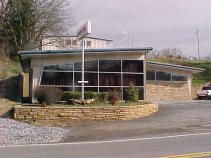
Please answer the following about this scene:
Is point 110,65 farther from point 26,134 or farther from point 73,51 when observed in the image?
point 26,134

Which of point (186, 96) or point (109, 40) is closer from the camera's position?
point (186, 96)

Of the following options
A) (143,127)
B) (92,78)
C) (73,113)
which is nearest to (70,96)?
(73,113)

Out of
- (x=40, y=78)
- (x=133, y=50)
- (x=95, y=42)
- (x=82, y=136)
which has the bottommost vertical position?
(x=82, y=136)

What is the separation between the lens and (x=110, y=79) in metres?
29.2

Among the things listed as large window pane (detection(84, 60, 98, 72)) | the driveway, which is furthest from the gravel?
large window pane (detection(84, 60, 98, 72))

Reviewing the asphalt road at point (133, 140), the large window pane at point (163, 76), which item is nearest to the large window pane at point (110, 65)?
the asphalt road at point (133, 140)

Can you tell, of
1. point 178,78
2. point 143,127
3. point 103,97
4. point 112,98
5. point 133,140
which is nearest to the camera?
point 133,140

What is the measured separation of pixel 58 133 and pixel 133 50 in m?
14.0

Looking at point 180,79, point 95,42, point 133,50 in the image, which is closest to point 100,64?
point 133,50

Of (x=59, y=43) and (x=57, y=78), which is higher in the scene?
(x=59, y=43)

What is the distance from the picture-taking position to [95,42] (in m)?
54.6

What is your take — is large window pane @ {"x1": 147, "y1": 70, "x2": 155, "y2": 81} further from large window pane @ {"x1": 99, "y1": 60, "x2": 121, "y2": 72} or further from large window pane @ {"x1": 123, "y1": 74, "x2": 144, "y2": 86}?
large window pane @ {"x1": 99, "y1": 60, "x2": 121, "y2": 72}

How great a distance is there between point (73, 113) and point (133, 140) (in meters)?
6.35

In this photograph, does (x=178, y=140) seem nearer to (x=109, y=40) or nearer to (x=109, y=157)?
(x=109, y=157)
